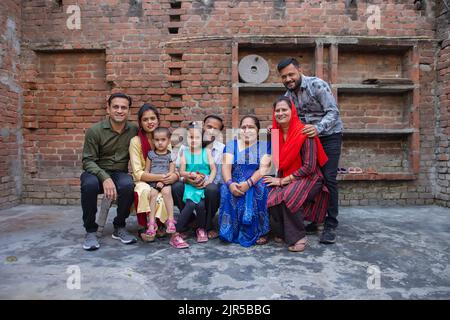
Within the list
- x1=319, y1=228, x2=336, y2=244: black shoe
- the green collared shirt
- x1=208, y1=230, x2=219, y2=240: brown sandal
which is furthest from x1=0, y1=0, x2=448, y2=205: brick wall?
x1=208, y1=230, x2=219, y2=240: brown sandal

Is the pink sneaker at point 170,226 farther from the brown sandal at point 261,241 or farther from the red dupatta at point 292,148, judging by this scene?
the red dupatta at point 292,148

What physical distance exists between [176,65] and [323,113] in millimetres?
2417

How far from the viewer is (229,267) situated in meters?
2.23

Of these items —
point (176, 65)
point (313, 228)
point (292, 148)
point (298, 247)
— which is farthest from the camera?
point (176, 65)

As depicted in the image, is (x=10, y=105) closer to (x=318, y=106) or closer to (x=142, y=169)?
(x=142, y=169)

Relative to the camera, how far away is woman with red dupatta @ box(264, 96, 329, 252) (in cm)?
268

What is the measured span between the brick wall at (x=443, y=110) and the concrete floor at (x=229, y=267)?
4.73 feet

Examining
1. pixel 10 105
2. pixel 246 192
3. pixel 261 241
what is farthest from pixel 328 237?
pixel 10 105

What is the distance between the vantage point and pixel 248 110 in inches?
183

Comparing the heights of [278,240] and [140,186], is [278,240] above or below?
below

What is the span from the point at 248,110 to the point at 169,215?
2.38 meters

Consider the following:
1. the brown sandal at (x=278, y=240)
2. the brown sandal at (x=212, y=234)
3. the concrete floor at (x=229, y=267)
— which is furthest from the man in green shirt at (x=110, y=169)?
the brown sandal at (x=278, y=240)

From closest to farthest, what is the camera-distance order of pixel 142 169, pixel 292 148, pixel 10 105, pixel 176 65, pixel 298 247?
pixel 298 247, pixel 292 148, pixel 142 169, pixel 10 105, pixel 176 65

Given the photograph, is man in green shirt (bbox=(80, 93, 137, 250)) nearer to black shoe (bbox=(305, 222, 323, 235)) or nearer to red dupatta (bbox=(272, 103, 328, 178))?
red dupatta (bbox=(272, 103, 328, 178))
